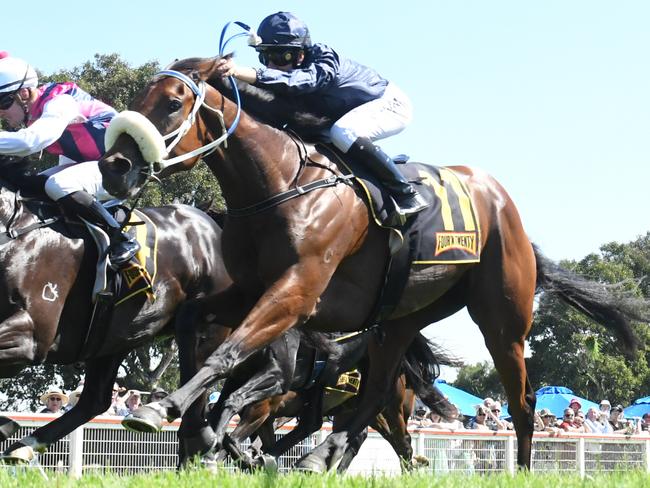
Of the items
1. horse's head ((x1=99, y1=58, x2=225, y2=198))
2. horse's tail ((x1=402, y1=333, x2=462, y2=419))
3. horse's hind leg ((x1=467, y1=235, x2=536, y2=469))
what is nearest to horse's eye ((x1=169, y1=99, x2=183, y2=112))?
horse's head ((x1=99, y1=58, x2=225, y2=198))

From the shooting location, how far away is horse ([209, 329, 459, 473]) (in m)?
7.35

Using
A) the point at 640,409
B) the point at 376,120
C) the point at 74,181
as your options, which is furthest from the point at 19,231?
the point at 640,409

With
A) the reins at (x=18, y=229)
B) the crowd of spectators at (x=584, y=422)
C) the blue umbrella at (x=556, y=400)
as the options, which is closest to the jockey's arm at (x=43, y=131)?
the reins at (x=18, y=229)

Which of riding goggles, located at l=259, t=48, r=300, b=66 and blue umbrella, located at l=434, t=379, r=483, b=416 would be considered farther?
blue umbrella, located at l=434, t=379, r=483, b=416

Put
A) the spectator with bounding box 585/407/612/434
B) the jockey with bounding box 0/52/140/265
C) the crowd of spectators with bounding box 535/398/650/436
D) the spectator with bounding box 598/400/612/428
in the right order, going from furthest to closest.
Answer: the spectator with bounding box 598/400/612/428, the spectator with bounding box 585/407/612/434, the crowd of spectators with bounding box 535/398/650/436, the jockey with bounding box 0/52/140/265

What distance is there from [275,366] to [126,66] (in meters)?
23.3

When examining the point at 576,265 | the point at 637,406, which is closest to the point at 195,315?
the point at 637,406

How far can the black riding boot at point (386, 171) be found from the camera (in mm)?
6402

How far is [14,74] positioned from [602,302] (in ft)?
16.0

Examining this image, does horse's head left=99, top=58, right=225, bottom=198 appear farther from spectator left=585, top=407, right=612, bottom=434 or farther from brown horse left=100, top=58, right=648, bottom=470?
spectator left=585, top=407, right=612, bottom=434

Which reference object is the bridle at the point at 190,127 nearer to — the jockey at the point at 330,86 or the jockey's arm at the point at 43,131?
the jockey at the point at 330,86

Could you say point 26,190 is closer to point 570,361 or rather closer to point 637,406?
point 637,406

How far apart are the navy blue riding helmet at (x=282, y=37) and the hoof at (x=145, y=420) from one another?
2512 mm

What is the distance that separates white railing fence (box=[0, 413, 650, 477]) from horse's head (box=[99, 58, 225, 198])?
2.45 metres
